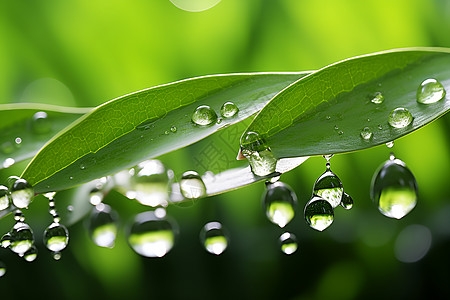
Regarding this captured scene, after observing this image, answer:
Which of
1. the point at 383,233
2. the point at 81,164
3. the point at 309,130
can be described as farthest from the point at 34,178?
the point at 383,233

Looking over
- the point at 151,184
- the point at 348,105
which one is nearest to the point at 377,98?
the point at 348,105

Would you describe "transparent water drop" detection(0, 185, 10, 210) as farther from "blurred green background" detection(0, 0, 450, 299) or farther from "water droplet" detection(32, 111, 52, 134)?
"blurred green background" detection(0, 0, 450, 299)

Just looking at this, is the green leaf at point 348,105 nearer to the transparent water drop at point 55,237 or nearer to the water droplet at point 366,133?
the water droplet at point 366,133

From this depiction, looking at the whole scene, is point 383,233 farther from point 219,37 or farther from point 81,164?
point 81,164

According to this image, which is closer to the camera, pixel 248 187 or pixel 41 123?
pixel 41 123

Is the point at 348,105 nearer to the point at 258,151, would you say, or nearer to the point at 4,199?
the point at 258,151
